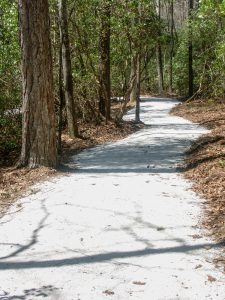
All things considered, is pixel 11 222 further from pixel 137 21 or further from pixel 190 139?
pixel 137 21

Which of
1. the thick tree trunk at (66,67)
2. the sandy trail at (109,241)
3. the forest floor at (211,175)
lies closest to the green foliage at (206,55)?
the forest floor at (211,175)

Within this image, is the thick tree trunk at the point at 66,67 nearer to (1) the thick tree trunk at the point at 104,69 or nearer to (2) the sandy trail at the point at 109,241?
(1) the thick tree trunk at the point at 104,69

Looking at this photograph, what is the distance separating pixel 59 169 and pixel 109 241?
3951mm

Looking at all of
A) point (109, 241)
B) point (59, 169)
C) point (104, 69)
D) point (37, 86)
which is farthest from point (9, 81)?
point (109, 241)

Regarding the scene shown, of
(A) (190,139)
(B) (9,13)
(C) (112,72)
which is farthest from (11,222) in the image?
(C) (112,72)

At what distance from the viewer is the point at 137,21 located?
1531 centimetres

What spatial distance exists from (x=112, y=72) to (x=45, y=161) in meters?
12.6

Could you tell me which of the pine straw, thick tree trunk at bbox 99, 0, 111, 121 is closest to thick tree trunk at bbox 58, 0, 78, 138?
the pine straw

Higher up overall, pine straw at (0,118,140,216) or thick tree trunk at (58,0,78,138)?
thick tree trunk at (58,0,78,138)

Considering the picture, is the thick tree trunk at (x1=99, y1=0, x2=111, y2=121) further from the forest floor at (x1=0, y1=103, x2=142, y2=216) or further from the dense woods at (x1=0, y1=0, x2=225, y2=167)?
the forest floor at (x1=0, y1=103, x2=142, y2=216)

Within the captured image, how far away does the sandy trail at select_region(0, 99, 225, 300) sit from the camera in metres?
4.21

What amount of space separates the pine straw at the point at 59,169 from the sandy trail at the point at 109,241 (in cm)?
30

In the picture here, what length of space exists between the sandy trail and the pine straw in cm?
30

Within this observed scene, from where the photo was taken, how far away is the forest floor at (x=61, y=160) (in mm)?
7695
